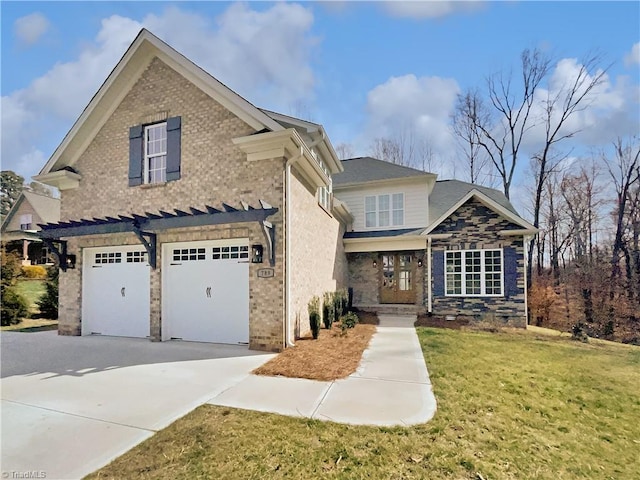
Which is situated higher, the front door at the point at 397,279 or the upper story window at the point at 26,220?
the upper story window at the point at 26,220

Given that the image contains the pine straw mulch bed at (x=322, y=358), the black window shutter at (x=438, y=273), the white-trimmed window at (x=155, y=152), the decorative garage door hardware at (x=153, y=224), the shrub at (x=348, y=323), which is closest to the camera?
the pine straw mulch bed at (x=322, y=358)

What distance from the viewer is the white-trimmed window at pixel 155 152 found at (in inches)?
365

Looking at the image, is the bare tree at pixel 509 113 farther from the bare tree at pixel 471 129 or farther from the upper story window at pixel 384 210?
the upper story window at pixel 384 210

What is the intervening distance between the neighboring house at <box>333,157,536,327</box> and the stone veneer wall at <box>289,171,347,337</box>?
125 inches

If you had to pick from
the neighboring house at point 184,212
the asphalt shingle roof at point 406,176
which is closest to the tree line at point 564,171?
the asphalt shingle roof at point 406,176

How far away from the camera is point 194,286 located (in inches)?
344

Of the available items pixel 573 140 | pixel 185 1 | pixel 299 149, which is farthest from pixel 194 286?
pixel 573 140

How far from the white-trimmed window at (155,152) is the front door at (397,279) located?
10.6 meters

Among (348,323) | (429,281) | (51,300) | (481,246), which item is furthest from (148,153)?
(481,246)

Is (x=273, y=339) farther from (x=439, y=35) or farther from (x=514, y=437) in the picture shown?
(x=439, y=35)

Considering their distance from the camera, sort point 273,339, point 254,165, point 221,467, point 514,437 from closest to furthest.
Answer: point 221,467, point 514,437, point 273,339, point 254,165

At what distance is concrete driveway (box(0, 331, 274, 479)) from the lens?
3.39 metres

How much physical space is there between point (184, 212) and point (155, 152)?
2.85 meters

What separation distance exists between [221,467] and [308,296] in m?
6.39
